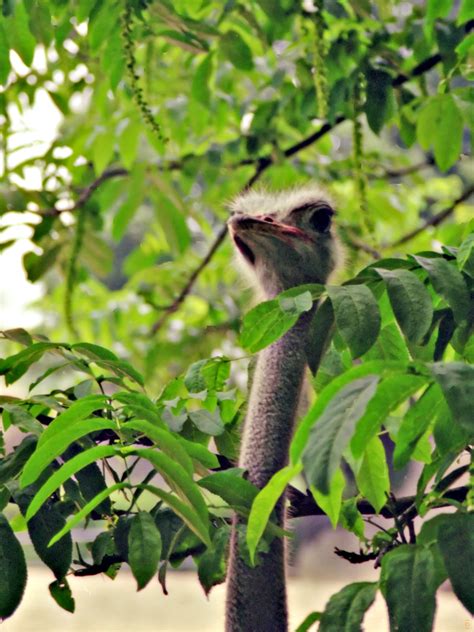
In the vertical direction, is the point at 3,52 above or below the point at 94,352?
above

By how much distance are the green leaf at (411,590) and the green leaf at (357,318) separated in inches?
7.1

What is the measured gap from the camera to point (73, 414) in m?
1.07

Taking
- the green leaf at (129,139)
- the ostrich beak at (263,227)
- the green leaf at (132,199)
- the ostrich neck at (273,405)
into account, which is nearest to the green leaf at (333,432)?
the ostrich neck at (273,405)

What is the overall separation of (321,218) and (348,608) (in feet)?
3.03

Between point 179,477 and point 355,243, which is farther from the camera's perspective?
point 355,243

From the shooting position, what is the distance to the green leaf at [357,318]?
1018mm

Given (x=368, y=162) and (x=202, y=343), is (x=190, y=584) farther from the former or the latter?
(x=368, y=162)

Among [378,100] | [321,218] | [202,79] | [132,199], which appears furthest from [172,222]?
[321,218]

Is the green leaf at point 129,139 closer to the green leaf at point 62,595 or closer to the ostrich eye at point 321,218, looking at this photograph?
the ostrich eye at point 321,218

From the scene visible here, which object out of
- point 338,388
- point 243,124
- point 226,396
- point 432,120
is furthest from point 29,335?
point 243,124

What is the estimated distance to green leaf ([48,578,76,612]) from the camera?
1.14m

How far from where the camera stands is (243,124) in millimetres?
3273

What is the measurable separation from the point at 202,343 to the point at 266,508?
2491mm

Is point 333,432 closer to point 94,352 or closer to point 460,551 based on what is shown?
point 460,551
